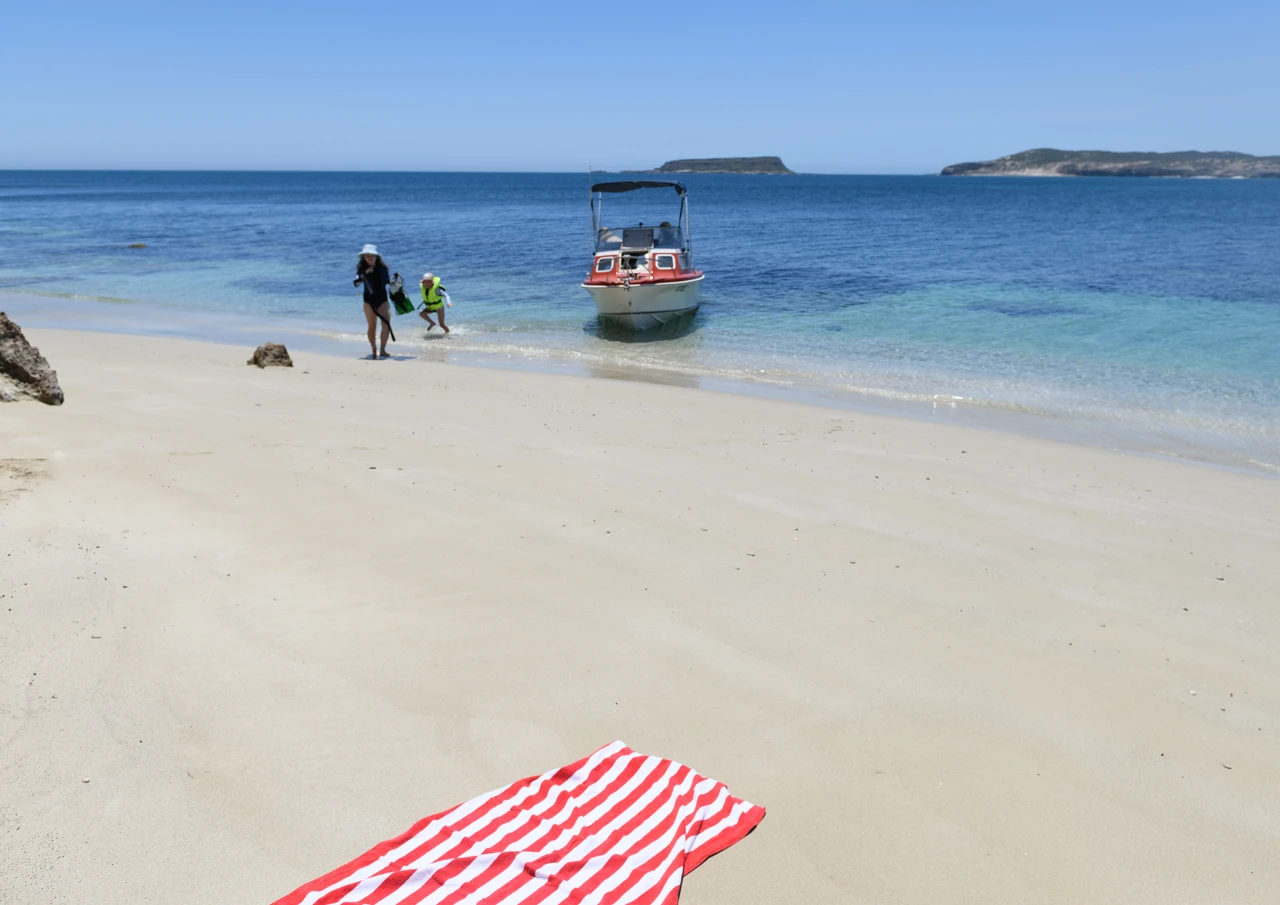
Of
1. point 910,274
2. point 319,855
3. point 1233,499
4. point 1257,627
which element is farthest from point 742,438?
point 910,274

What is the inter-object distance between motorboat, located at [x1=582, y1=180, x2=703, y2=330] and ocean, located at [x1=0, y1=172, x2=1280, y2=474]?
0.50 meters

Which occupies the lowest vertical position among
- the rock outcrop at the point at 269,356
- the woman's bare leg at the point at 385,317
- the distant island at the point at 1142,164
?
the rock outcrop at the point at 269,356

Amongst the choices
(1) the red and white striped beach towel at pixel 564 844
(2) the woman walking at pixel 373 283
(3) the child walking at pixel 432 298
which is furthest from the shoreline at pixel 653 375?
(1) the red and white striped beach towel at pixel 564 844

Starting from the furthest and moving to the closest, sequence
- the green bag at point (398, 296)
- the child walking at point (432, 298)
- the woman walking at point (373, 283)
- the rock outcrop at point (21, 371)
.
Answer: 1. the child walking at point (432, 298)
2. the green bag at point (398, 296)
3. the woman walking at point (373, 283)
4. the rock outcrop at point (21, 371)

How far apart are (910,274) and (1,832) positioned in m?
24.8

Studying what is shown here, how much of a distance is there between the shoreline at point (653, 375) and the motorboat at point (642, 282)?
2.03 m

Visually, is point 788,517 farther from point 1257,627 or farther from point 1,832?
point 1,832

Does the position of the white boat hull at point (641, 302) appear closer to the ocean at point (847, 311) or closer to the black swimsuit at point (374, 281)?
the ocean at point (847, 311)

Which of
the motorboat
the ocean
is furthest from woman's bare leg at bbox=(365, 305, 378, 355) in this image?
the motorboat

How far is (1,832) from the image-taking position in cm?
288

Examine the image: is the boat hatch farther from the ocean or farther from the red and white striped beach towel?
the red and white striped beach towel

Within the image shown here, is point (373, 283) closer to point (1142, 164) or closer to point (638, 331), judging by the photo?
point (638, 331)

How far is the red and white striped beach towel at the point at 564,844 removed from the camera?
276 cm

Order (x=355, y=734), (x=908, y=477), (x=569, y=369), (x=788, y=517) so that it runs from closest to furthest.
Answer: (x=355, y=734), (x=788, y=517), (x=908, y=477), (x=569, y=369)
